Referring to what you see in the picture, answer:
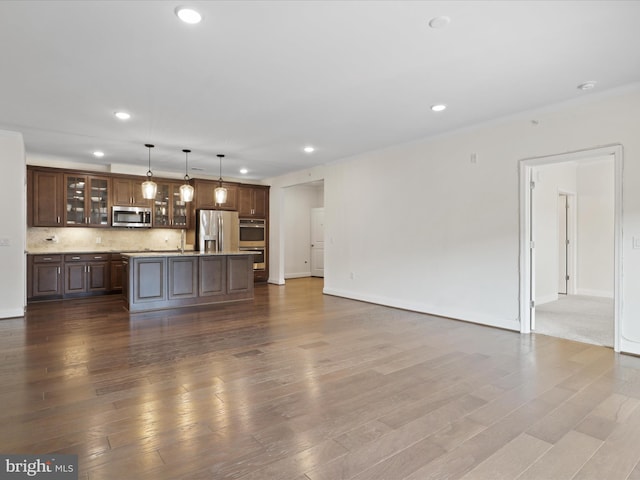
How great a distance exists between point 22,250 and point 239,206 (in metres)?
4.36

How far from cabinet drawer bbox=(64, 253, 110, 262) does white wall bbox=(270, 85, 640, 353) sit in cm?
450

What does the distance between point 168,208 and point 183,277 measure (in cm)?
262

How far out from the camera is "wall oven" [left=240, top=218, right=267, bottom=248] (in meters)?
8.85

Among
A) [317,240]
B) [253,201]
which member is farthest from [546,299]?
[253,201]

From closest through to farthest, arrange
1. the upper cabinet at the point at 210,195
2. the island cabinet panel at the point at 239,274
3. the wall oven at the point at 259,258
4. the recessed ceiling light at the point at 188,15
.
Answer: the recessed ceiling light at the point at 188,15, the island cabinet panel at the point at 239,274, the upper cabinet at the point at 210,195, the wall oven at the point at 259,258

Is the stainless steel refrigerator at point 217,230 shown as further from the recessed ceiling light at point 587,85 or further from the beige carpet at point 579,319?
the recessed ceiling light at point 587,85

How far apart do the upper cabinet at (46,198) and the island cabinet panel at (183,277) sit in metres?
2.73

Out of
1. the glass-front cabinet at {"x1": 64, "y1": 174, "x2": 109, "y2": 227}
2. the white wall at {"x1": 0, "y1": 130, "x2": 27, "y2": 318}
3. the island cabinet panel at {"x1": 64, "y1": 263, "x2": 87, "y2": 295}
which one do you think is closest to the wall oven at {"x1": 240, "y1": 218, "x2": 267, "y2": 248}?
the glass-front cabinet at {"x1": 64, "y1": 174, "x2": 109, "y2": 227}

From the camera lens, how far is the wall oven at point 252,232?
8.85m

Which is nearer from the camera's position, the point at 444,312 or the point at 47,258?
the point at 444,312

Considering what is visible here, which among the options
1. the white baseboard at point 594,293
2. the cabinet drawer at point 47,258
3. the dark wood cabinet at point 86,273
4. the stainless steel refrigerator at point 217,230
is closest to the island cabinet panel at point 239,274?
the stainless steel refrigerator at point 217,230

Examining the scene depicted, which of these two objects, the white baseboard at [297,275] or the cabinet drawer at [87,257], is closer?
the cabinet drawer at [87,257]

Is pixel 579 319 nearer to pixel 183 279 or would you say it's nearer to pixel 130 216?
pixel 183 279

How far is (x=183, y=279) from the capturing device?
608 centimetres
